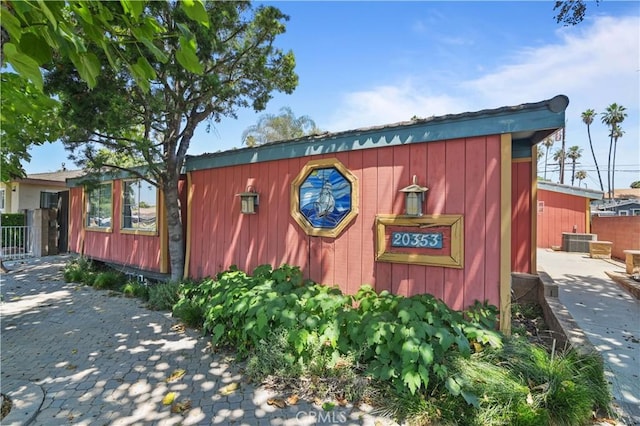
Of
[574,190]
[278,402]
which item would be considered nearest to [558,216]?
[574,190]

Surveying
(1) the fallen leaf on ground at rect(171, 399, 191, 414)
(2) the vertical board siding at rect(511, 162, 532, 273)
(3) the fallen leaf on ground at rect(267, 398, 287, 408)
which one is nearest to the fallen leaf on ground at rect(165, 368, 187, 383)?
(1) the fallen leaf on ground at rect(171, 399, 191, 414)

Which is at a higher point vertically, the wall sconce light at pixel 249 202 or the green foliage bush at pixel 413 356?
the wall sconce light at pixel 249 202

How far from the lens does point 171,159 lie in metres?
5.82

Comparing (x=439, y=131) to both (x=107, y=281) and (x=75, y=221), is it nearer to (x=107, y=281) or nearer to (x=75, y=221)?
(x=107, y=281)

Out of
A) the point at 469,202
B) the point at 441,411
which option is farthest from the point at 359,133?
the point at 441,411

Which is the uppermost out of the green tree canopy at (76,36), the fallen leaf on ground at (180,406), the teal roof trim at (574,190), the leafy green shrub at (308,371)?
the teal roof trim at (574,190)

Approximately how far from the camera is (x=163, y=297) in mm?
5242

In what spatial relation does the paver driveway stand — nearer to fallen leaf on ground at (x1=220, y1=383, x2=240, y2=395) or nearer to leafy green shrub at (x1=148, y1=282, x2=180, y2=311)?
fallen leaf on ground at (x1=220, y1=383, x2=240, y2=395)

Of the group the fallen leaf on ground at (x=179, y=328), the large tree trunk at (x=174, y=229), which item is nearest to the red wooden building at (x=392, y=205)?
the large tree trunk at (x=174, y=229)

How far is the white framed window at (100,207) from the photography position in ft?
25.9

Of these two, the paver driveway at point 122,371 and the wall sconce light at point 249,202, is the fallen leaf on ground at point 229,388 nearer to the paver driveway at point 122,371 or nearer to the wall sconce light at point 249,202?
the paver driveway at point 122,371

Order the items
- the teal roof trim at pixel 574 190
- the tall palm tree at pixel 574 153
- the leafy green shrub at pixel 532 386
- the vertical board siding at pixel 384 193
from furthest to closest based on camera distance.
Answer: the tall palm tree at pixel 574 153
the teal roof trim at pixel 574 190
the vertical board siding at pixel 384 193
the leafy green shrub at pixel 532 386

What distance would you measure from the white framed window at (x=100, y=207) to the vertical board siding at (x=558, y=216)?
15.7m

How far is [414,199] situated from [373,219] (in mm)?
608
